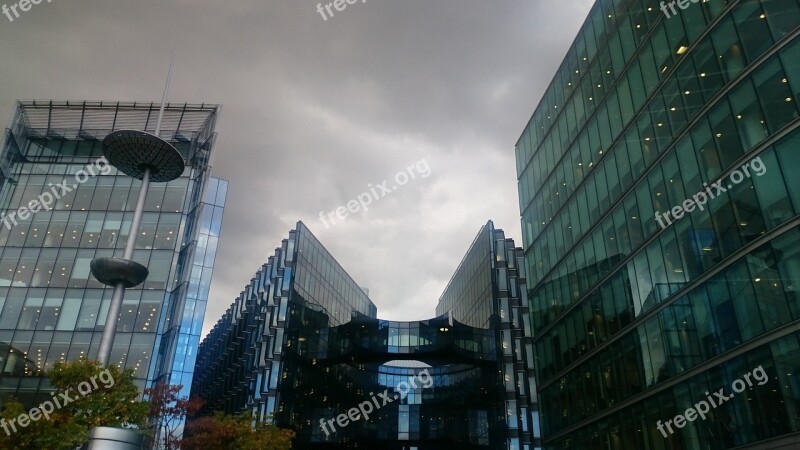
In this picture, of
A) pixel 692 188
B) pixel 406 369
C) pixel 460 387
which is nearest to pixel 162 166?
pixel 692 188

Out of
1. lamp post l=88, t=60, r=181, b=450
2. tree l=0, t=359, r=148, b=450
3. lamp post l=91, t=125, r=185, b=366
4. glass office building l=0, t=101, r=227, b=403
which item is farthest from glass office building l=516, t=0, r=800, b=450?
glass office building l=0, t=101, r=227, b=403

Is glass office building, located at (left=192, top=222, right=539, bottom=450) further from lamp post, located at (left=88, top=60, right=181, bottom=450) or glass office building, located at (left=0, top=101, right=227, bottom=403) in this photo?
lamp post, located at (left=88, top=60, right=181, bottom=450)

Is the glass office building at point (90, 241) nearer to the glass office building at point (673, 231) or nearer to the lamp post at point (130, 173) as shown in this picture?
the lamp post at point (130, 173)

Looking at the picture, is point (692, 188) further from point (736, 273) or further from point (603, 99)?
point (603, 99)

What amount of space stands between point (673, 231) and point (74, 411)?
28.8 meters

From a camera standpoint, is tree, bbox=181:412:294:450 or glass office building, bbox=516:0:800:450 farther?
tree, bbox=181:412:294:450

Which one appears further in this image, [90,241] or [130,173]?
[90,241]

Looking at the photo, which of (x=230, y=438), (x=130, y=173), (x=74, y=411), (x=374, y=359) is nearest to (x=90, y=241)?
(x=130, y=173)

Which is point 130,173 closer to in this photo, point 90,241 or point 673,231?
point 90,241

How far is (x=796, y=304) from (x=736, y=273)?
11.3 ft

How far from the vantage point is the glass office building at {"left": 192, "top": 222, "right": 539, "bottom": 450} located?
A: 60.2 m

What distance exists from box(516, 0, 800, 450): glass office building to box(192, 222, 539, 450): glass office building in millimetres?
19212

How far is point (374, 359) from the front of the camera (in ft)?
236

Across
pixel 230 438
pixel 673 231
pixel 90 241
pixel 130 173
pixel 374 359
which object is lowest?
pixel 230 438
